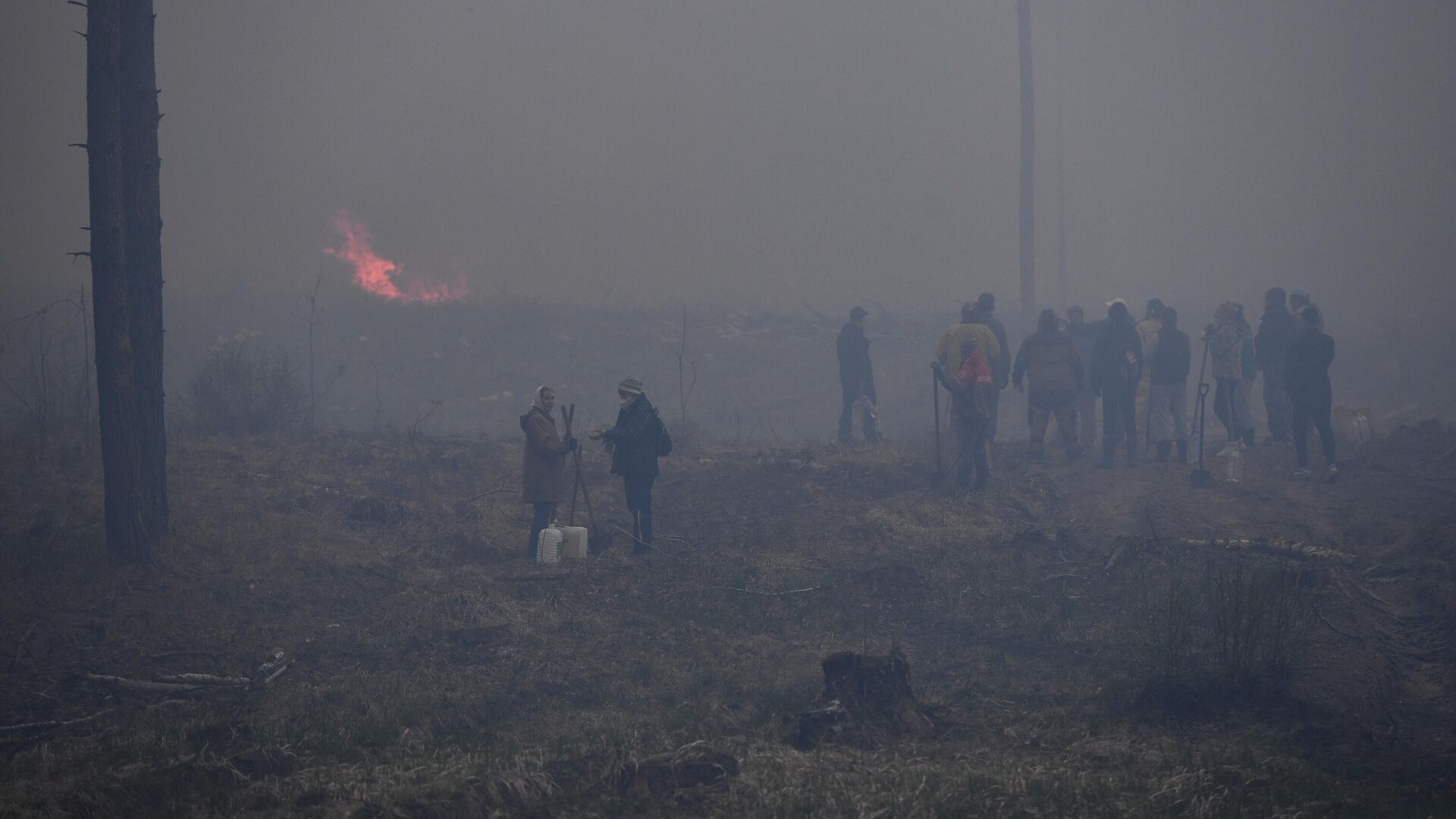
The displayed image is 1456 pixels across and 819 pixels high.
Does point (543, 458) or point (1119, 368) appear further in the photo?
point (1119, 368)

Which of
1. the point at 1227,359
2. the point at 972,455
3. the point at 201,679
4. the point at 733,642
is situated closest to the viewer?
the point at 201,679

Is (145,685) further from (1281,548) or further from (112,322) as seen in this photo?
(1281,548)

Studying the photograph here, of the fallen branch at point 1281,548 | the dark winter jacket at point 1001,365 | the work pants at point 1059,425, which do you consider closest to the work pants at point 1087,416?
the work pants at point 1059,425

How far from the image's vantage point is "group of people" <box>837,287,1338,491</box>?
13.4 meters

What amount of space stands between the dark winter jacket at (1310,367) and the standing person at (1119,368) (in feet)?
7.31

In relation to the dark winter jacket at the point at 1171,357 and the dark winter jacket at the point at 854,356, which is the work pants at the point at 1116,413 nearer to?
the dark winter jacket at the point at 1171,357

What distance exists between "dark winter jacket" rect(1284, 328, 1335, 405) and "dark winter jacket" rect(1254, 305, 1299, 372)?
6.49 ft

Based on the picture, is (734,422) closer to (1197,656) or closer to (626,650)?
(626,650)

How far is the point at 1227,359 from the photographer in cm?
1455

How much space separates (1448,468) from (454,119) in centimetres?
3380

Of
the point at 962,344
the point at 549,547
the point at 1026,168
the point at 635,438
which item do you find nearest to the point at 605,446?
the point at 635,438

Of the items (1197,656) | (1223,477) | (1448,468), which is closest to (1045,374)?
(1223,477)

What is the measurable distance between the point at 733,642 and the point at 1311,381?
364 inches

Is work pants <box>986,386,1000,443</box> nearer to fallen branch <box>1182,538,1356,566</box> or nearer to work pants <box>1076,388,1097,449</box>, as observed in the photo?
work pants <box>1076,388,1097,449</box>
